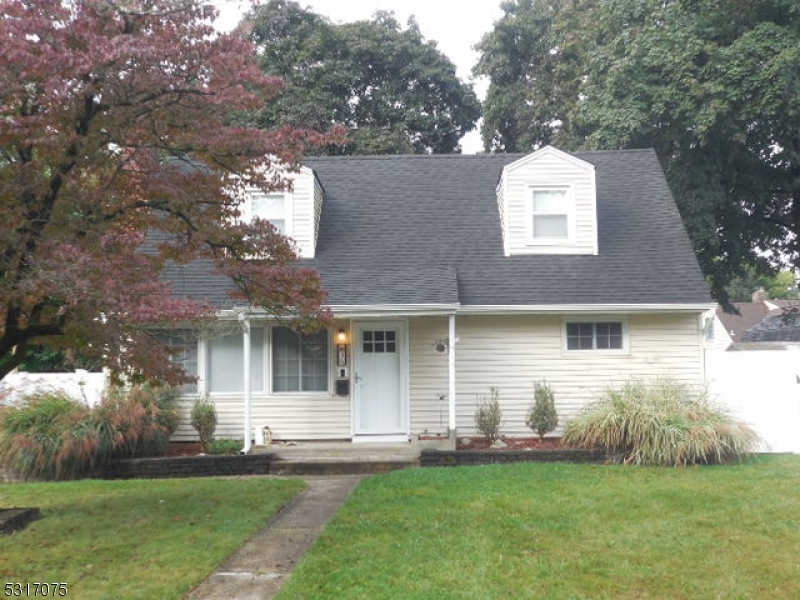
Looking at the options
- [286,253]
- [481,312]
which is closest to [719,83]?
[481,312]

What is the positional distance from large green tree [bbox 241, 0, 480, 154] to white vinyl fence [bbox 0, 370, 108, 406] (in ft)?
50.6

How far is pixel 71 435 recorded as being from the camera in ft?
35.5

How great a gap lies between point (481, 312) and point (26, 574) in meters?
8.44

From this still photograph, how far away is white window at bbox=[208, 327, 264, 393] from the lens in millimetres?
13062

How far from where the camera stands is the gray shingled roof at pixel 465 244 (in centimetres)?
1279

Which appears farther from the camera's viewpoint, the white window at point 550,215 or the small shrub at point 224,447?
the white window at point 550,215

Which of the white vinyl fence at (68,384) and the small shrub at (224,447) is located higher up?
the white vinyl fence at (68,384)

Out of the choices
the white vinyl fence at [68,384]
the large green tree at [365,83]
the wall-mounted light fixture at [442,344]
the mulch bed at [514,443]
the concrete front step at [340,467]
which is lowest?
the concrete front step at [340,467]

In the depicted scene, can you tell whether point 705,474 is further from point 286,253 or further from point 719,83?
point 719,83

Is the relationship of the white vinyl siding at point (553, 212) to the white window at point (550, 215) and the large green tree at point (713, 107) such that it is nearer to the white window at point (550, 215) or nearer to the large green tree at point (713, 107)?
the white window at point (550, 215)

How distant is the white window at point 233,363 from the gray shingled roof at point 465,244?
0.94 metres

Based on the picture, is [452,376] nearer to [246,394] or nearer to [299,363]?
[299,363]

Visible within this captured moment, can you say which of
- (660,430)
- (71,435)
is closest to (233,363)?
(71,435)

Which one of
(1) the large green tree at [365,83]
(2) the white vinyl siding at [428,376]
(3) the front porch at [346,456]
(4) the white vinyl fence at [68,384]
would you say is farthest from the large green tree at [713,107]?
(4) the white vinyl fence at [68,384]
